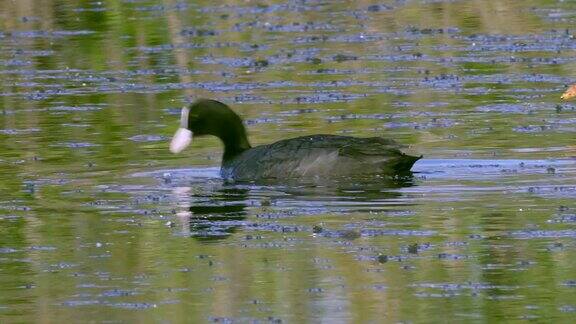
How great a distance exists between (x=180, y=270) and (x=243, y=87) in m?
8.49

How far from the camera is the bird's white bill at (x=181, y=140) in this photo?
1387 cm

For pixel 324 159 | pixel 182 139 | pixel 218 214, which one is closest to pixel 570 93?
pixel 324 159

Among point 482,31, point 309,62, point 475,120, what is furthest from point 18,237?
point 482,31

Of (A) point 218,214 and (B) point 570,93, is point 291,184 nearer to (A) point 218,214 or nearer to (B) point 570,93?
(A) point 218,214

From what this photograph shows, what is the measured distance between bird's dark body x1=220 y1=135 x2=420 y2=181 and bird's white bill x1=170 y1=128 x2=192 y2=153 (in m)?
0.67

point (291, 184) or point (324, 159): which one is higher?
point (324, 159)

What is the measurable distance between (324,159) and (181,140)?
1.38 m

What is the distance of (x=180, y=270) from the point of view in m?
9.54

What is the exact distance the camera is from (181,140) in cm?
1389

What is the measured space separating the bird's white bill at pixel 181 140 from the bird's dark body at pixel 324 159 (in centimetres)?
67

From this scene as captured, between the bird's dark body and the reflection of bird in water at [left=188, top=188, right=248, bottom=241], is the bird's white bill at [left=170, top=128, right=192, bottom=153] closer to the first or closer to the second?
the bird's dark body

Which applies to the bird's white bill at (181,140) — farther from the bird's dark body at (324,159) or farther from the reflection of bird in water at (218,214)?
the reflection of bird in water at (218,214)

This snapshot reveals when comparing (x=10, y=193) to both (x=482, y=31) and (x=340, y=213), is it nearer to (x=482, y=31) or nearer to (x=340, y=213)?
(x=340, y=213)

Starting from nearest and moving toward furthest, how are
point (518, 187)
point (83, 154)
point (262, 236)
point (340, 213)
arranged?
point (262, 236)
point (340, 213)
point (518, 187)
point (83, 154)
